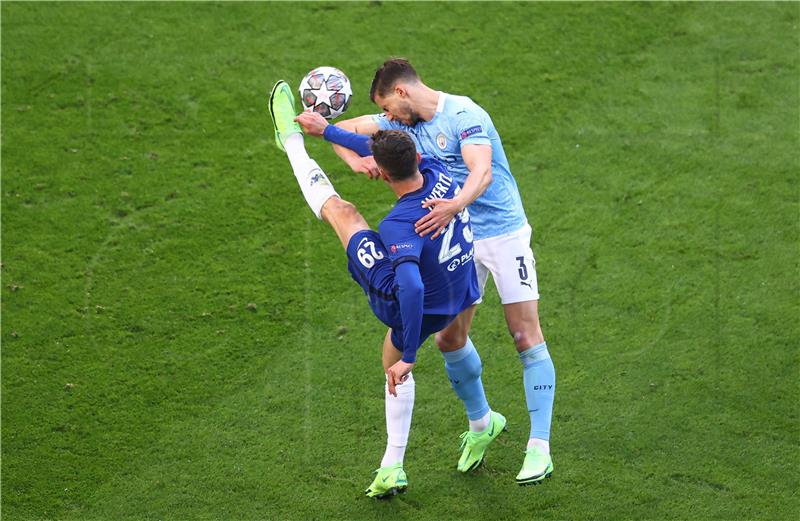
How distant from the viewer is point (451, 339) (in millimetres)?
5738

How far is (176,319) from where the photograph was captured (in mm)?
6898

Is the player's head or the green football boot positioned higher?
the player's head

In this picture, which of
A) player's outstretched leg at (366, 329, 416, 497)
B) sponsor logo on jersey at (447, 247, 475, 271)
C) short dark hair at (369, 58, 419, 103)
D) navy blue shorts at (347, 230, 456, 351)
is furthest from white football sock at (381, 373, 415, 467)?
short dark hair at (369, 58, 419, 103)

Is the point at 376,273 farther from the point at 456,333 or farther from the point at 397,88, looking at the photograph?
the point at 397,88

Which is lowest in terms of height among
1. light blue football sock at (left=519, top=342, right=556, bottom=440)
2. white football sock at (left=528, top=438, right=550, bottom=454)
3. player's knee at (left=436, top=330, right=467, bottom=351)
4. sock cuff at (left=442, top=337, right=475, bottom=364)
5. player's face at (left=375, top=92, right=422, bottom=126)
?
white football sock at (left=528, top=438, right=550, bottom=454)

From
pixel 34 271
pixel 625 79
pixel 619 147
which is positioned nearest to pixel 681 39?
pixel 625 79

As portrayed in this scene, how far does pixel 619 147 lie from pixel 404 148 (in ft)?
11.4

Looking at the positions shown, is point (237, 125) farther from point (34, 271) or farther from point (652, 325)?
point (652, 325)

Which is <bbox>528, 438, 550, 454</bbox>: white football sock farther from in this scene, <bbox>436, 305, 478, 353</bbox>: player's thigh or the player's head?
the player's head

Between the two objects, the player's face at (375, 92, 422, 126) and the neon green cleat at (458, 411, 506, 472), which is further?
the neon green cleat at (458, 411, 506, 472)

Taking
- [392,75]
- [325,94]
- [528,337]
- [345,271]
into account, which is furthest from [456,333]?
[345,271]

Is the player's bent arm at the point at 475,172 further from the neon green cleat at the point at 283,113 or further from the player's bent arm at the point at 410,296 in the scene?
the neon green cleat at the point at 283,113

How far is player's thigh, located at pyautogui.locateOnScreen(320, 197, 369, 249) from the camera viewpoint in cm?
532

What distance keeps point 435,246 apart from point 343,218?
525mm
